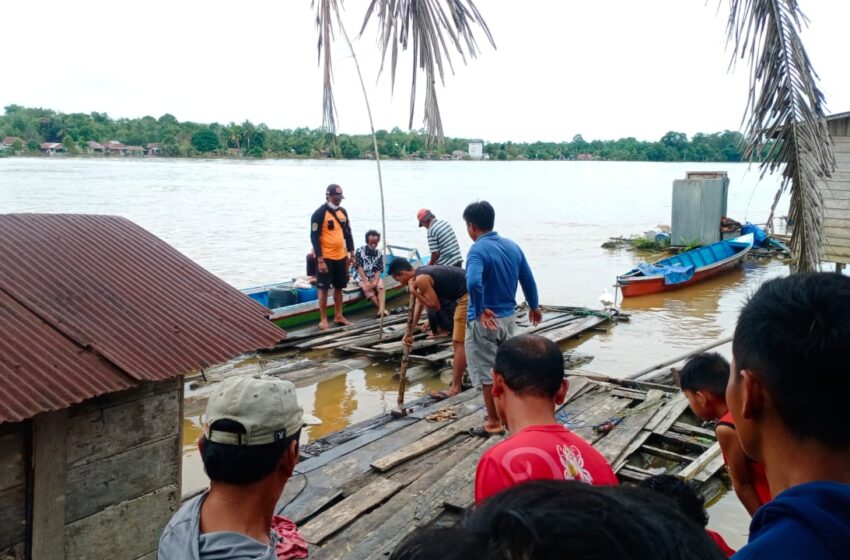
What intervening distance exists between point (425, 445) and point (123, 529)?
2828 millimetres

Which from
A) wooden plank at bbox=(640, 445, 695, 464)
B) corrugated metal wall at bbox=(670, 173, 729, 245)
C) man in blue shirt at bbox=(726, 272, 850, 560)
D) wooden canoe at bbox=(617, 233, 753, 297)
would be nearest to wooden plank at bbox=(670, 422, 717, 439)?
wooden plank at bbox=(640, 445, 695, 464)

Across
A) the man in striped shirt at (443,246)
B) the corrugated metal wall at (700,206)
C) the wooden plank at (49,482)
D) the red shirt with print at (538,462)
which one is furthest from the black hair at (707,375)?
the corrugated metal wall at (700,206)

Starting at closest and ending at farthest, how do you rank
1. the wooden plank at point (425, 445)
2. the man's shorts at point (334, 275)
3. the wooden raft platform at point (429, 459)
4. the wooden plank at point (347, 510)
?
the wooden plank at point (347, 510)
the wooden raft platform at point (429, 459)
the wooden plank at point (425, 445)
the man's shorts at point (334, 275)

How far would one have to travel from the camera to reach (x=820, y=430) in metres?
1.35

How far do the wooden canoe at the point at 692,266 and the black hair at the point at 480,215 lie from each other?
477 inches

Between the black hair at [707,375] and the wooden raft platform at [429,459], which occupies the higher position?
the black hair at [707,375]

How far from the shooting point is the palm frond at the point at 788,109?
4168 millimetres

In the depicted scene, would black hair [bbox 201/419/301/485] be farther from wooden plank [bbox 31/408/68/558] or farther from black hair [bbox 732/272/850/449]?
wooden plank [bbox 31/408/68/558]

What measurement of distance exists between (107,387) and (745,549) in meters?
2.49

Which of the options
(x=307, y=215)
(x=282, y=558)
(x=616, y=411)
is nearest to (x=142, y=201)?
(x=307, y=215)

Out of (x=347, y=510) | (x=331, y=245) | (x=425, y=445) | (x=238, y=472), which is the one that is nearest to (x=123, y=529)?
(x=347, y=510)

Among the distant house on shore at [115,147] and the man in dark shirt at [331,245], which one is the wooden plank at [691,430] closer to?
the man in dark shirt at [331,245]

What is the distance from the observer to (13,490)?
2854 millimetres

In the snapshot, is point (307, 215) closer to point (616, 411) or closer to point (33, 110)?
point (616, 411)
